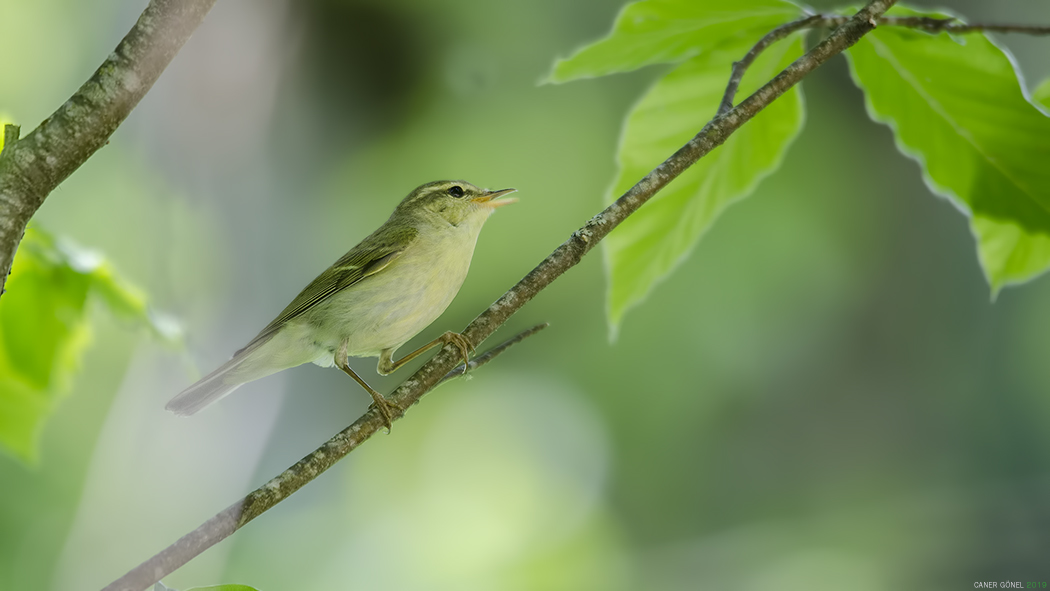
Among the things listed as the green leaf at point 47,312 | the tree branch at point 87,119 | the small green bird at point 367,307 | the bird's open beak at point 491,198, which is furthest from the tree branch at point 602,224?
the bird's open beak at point 491,198

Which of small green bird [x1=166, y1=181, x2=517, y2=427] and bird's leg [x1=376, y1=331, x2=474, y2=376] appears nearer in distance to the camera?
bird's leg [x1=376, y1=331, x2=474, y2=376]

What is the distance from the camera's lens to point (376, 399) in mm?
1647

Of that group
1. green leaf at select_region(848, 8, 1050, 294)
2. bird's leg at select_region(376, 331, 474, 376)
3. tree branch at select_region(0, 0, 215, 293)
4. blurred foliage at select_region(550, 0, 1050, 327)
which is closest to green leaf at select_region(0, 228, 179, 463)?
bird's leg at select_region(376, 331, 474, 376)

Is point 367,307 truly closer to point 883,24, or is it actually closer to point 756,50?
point 756,50

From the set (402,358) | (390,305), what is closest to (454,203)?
(390,305)

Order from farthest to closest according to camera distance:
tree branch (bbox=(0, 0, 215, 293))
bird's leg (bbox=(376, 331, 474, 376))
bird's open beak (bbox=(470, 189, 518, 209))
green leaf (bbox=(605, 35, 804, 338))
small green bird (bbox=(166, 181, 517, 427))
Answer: bird's open beak (bbox=(470, 189, 518, 209)) < small green bird (bbox=(166, 181, 517, 427)) < bird's leg (bbox=(376, 331, 474, 376)) < green leaf (bbox=(605, 35, 804, 338)) < tree branch (bbox=(0, 0, 215, 293))

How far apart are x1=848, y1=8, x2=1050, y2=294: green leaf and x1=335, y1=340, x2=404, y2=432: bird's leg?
0.95 meters

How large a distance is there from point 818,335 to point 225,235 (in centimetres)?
465

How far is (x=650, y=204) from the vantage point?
4.88ft

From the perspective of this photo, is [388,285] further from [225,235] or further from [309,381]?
[309,381]

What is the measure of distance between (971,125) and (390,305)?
1.38 m

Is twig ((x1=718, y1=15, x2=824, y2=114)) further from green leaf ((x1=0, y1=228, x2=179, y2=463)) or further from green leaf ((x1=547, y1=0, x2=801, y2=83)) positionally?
green leaf ((x1=0, y1=228, x2=179, y2=463))

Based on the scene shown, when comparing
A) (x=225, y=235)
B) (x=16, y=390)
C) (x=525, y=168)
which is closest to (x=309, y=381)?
(x=225, y=235)

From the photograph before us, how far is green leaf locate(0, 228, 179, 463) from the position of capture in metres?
1.45
